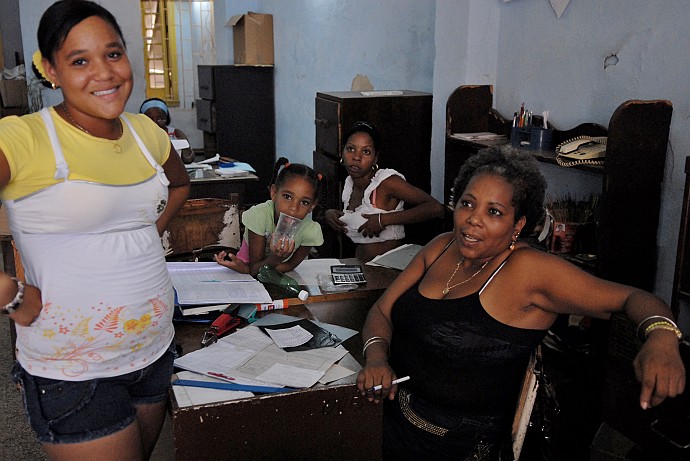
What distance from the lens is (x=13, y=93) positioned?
9703mm

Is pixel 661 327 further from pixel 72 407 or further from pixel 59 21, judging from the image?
pixel 59 21

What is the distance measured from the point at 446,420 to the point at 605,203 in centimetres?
114

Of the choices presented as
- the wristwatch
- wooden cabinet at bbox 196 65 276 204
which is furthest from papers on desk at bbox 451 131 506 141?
wooden cabinet at bbox 196 65 276 204

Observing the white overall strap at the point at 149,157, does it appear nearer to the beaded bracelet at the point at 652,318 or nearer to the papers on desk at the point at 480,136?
the beaded bracelet at the point at 652,318

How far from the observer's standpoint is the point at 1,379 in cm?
352

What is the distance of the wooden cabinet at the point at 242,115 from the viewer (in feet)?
24.3

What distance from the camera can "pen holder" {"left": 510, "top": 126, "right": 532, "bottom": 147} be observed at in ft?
10.2

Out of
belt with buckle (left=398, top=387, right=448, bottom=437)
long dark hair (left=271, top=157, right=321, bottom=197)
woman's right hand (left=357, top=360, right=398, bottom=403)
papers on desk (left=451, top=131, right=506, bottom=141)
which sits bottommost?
belt with buckle (left=398, top=387, right=448, bottom=437)

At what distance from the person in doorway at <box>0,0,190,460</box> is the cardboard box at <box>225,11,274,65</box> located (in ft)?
20.0

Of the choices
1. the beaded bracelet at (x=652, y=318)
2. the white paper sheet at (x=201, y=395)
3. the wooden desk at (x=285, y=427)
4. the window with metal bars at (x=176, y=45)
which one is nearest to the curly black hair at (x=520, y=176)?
the beaded bracelet at (x=652, y=318)

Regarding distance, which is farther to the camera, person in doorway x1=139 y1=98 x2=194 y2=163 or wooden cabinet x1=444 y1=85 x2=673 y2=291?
person in doorway x1=139 y1=98 x2=194 y2=163

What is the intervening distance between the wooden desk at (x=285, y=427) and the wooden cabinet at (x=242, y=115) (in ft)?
19.4

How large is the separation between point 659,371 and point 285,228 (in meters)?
1.52

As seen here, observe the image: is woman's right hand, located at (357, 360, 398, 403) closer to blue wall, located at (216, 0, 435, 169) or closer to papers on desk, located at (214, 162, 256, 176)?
blue wall, located at (216, 0, 435, 169)
